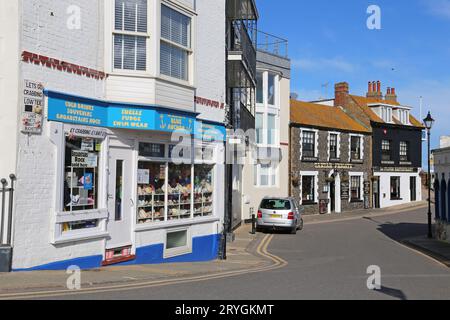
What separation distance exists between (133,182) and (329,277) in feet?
16.6

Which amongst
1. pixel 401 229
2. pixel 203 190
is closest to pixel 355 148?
pixel 401 229

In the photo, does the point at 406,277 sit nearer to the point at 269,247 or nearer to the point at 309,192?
the point at 269,247

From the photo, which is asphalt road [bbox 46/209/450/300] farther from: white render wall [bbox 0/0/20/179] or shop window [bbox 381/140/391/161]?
shop window [bbox 381/140/391/161]

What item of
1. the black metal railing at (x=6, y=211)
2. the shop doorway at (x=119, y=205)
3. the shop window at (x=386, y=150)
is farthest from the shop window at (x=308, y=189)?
the black metal railing at (x=6, y=211)

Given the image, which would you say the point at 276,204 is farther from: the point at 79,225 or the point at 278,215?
the point at 79,225

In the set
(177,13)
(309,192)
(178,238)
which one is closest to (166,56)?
(177,13)

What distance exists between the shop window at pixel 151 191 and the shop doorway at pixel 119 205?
0.40 metres

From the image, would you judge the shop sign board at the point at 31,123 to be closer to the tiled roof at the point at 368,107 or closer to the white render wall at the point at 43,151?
the white render wall at the point at 43,151

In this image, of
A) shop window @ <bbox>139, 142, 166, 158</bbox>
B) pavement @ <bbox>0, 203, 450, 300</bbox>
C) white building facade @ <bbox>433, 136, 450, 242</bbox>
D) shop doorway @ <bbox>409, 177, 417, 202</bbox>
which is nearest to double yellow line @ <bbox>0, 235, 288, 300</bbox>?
pavement @ <bbox>0, 203, 450, 300</bbox>

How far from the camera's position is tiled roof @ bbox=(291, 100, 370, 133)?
38.1 metres

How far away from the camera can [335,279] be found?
11.2 m

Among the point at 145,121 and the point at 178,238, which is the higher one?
the point at 145,121

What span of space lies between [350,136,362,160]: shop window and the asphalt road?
18615mm
